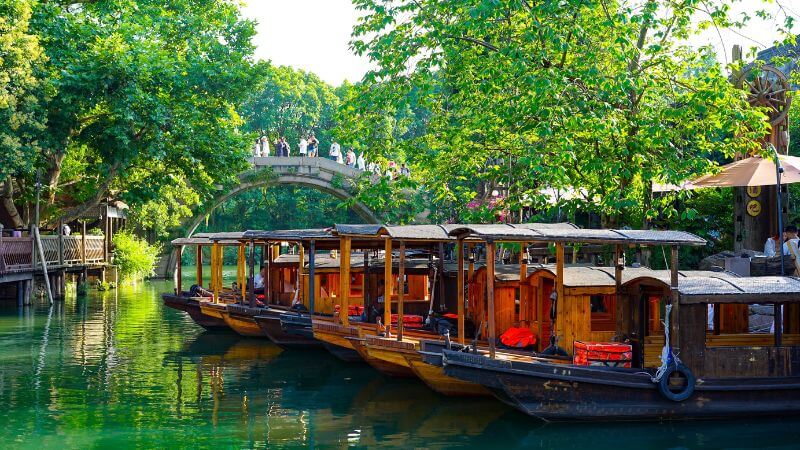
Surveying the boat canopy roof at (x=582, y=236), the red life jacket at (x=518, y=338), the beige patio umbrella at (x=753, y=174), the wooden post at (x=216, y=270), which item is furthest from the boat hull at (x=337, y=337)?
the beige patio umbrella at (x=753, y=174)

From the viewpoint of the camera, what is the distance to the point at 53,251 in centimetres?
2856

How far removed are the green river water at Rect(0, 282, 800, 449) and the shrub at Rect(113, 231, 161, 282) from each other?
15.9 metres

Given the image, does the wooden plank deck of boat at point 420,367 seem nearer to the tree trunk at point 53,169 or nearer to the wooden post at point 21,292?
the tree trunk at point 53,169

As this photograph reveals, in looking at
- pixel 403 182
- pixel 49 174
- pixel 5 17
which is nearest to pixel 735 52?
pixel 403 182

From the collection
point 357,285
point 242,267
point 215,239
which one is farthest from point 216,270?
point 357,285

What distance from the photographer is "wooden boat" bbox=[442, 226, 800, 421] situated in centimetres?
1092

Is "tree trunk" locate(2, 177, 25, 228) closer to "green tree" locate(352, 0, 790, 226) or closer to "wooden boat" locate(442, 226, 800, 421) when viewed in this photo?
"green tree" locate(352, 0, 790, 226)

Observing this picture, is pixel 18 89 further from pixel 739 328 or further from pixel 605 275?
pixel 739 328

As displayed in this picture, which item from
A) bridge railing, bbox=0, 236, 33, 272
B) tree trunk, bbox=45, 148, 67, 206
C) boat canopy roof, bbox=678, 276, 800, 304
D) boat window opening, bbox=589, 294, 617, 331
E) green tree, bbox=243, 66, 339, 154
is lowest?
boat window opening, bbox=589, 294, 617, 331

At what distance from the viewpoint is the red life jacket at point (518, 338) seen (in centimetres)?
1338

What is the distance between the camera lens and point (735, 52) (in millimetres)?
17047

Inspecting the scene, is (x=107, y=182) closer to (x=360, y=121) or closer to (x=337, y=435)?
(x=360, y=121)

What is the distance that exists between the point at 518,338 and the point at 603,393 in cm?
257

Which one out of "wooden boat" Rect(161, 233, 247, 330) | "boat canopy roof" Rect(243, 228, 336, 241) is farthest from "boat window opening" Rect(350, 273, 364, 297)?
"wooden boat" Rect(161, 233, 247, 330)
